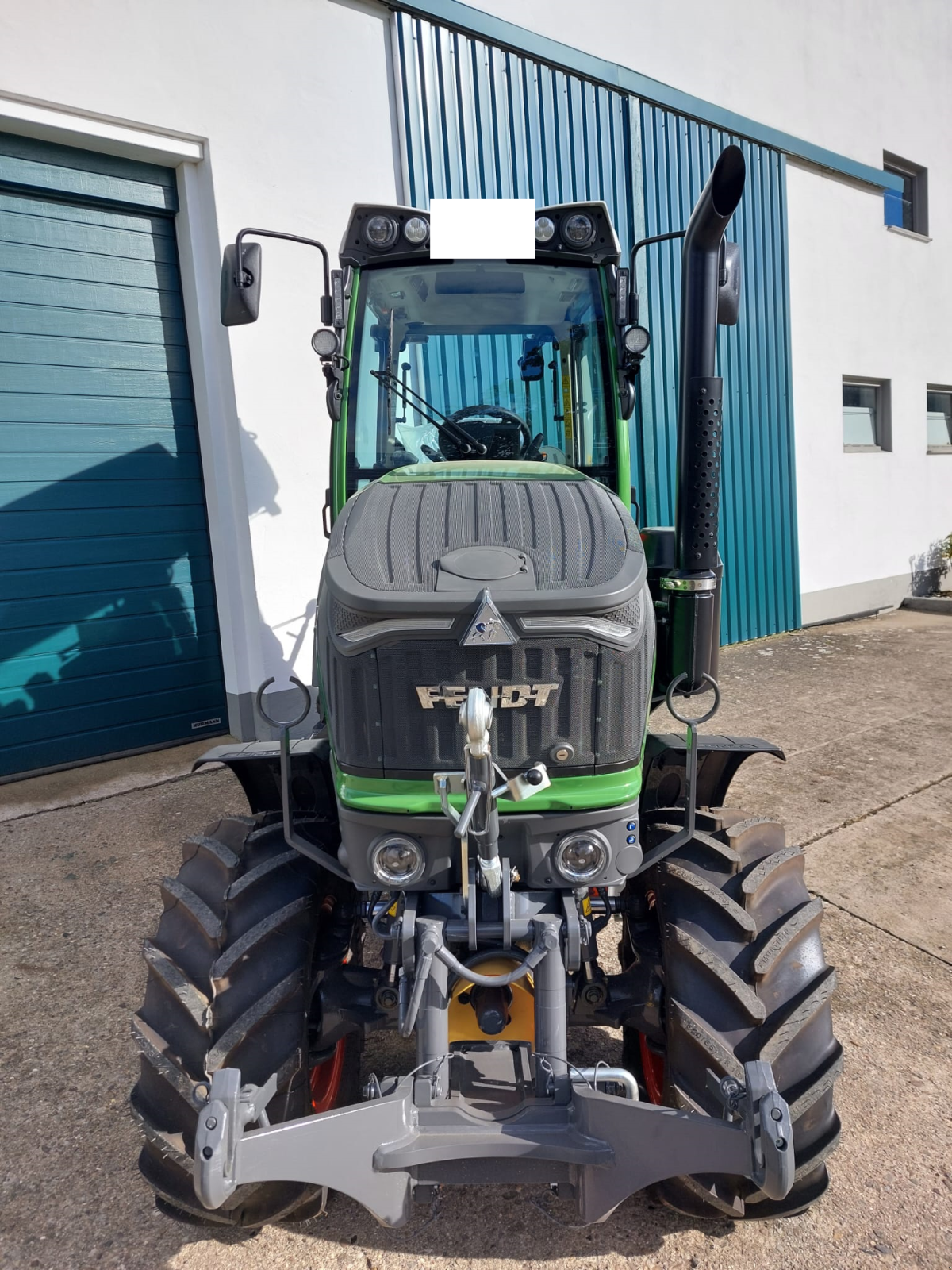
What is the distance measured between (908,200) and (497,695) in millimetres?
11783

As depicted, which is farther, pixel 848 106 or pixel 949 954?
pixel 848 106

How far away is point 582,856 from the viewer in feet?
6.02

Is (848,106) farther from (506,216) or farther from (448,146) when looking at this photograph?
(506,216)

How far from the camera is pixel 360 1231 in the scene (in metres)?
1.92

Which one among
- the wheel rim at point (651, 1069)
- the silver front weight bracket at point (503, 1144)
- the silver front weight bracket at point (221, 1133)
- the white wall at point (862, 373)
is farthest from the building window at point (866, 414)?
the silver front weight bracket at point (221, 1133)

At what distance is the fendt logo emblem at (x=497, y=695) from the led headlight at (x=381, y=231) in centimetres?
190

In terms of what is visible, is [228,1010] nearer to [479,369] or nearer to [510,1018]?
[510,1018]

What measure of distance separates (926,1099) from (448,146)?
6206 mm

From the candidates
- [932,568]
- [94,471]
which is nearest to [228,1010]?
[94,471]

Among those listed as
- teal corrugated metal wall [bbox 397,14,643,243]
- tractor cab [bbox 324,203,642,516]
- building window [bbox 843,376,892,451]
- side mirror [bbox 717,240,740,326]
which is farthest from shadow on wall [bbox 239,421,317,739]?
building window [bbox 843,376,892,451]

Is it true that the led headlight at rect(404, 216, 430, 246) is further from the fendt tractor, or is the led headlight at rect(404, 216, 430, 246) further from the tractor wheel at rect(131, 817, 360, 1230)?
the tractor wheel at rect(131, 817, 360, 1230)

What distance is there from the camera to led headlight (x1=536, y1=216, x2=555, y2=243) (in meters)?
2.90

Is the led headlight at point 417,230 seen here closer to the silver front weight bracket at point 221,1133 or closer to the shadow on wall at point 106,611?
the silver front weight bracket at point 221,1133

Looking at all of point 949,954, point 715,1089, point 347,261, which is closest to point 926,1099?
point 949,954
